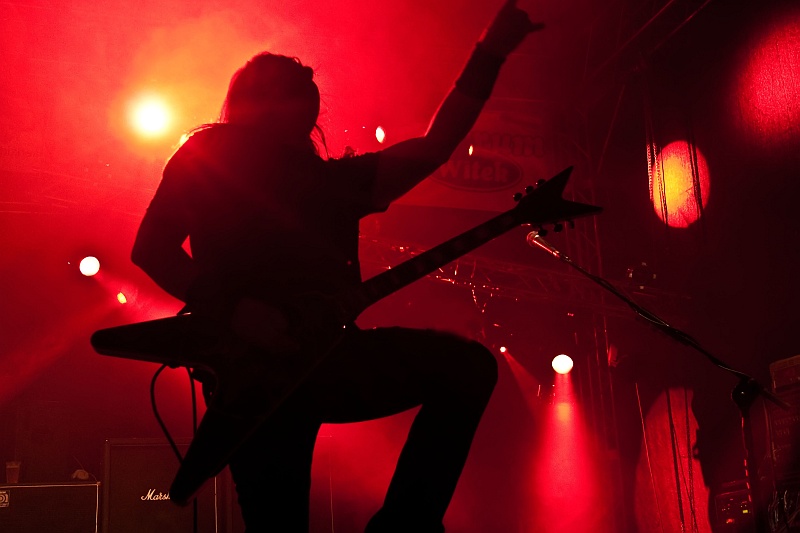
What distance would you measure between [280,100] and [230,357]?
665 millimetres

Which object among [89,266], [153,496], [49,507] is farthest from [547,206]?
[89,266]

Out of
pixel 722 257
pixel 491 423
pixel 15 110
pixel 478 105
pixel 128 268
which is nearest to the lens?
pixel 478 105

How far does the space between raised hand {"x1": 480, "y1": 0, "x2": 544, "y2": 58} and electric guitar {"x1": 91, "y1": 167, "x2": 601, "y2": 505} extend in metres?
0.56

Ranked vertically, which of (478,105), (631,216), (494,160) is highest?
(494,160)

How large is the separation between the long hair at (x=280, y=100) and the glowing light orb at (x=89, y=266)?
199 inches

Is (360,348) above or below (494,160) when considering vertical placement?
below

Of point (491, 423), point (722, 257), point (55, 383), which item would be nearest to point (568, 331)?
point (491, 423)

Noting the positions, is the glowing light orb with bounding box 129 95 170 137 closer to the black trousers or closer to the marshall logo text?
the marshall logo text

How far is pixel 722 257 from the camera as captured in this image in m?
6.13

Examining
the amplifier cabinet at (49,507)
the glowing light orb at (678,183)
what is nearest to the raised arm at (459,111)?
the amplifier cabinet at (49,507)

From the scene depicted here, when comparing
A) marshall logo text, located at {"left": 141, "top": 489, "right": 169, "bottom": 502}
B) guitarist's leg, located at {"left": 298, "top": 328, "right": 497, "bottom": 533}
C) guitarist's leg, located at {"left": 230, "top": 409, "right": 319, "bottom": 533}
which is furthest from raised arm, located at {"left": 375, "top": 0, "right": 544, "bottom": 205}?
marshall logo text, located at {"left": 141, "top": 489, "right": 169, "bottom": 502}

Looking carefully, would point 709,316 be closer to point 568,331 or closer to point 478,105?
point 568,331

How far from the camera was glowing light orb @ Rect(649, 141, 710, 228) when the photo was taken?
6.43 m

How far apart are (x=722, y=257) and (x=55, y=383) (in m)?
5.82
